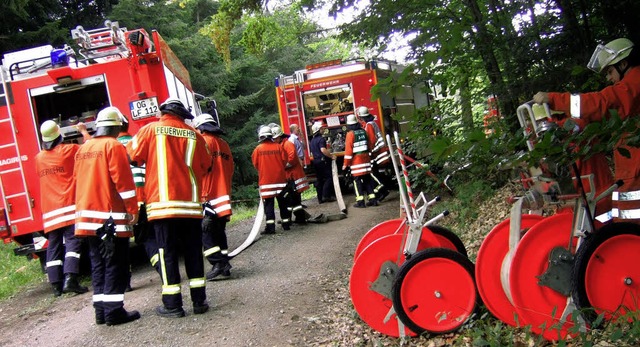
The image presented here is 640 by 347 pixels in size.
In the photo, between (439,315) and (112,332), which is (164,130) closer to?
(112,332)

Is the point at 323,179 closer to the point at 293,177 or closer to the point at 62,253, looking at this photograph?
the point at 293,177

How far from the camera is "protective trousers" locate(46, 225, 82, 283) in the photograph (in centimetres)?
667

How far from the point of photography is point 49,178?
6.75m

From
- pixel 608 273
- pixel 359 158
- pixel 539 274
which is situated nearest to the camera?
pixel 608 273

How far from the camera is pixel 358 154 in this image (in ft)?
36.6

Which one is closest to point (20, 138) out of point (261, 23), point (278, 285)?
point (278, 285)

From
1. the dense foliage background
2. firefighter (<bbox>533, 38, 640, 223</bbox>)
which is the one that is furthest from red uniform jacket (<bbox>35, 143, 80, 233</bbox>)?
firefighter (<bbox>533, 38, 640, 223</bbox>)

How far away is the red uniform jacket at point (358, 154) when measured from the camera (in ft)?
36.3

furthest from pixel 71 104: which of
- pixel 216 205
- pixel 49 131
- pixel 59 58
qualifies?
pixel 216 205

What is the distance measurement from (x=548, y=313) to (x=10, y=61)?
24.1ft

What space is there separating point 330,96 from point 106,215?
351 inches

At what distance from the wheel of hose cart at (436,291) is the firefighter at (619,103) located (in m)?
0.97

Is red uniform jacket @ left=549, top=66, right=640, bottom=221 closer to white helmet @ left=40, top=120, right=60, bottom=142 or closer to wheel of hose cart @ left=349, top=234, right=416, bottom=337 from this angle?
wheel of hose cart @ left=349, top=234, right=416, bottom=337

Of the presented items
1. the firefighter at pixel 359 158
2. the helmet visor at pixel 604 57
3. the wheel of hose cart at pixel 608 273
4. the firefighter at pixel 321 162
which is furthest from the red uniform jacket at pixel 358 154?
the wheel of hose cart at pixel 608 273
